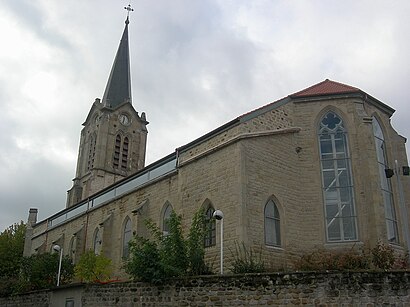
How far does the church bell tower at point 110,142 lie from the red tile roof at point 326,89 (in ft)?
85.4

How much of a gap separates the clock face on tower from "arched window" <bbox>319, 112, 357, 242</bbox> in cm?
2955

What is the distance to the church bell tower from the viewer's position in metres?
42.7

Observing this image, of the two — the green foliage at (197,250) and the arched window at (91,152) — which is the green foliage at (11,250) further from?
the green foliage at (197,250)

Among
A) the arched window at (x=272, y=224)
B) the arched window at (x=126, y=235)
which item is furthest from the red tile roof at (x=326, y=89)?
the arched window at (x=126, y=235)

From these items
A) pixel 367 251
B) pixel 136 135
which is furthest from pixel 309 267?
pixel 136 135

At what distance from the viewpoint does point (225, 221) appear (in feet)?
55.4

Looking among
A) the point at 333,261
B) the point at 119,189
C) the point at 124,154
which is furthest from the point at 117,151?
the point at 333,261

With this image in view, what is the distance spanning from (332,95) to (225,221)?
24.0 ft

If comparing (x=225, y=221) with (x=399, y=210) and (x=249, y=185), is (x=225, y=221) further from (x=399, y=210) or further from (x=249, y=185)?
(x=399, y=210)

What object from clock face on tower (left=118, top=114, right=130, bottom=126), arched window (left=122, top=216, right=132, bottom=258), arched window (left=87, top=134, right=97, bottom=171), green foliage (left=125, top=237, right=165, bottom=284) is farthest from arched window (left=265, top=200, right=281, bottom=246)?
clock face on tower (left=118, top=114, right=130, bottom=126)

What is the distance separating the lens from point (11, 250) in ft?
129

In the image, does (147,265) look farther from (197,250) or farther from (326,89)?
(326,89)

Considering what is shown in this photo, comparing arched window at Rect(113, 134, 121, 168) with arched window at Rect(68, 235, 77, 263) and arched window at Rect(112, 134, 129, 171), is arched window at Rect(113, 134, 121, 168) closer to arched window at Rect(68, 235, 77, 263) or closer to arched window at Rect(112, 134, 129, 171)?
arched window at Rect(112, 134, 129, 171)

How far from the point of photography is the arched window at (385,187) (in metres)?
18.1
